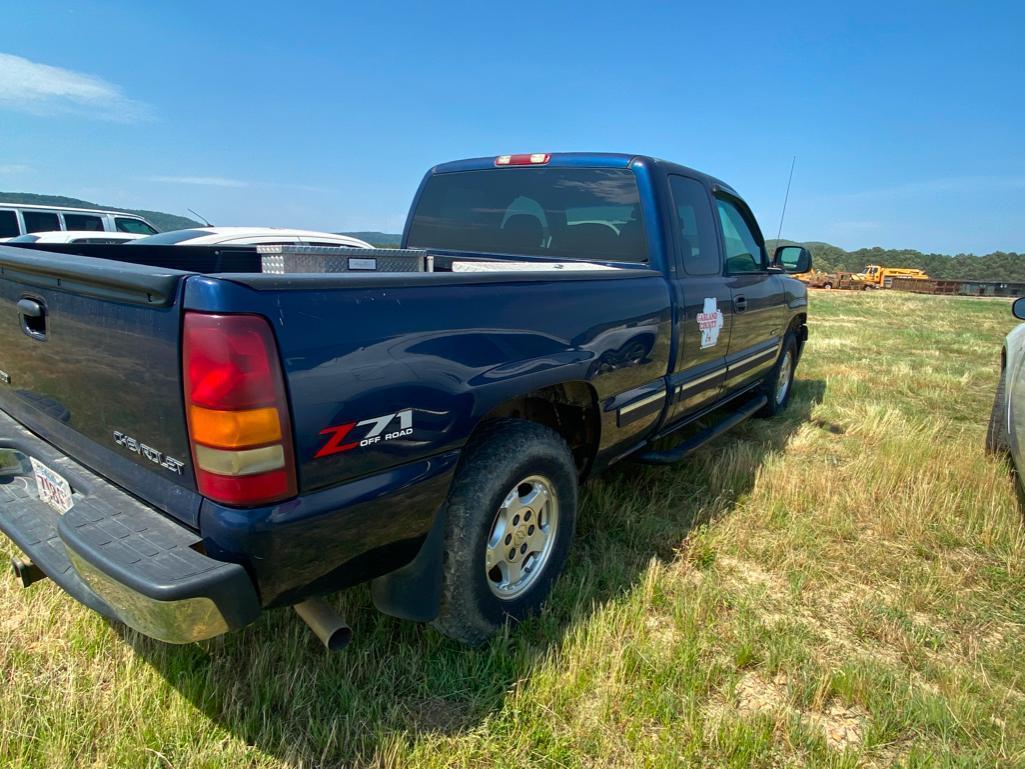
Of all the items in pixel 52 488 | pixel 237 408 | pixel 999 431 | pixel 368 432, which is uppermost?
pixel 237 408

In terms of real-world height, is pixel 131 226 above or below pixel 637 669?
above

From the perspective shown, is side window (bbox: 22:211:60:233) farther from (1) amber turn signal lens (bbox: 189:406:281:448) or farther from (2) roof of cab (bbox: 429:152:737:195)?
(1) amber turn signal lens (bbox: 189:406:281:448)

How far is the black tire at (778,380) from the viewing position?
17.2 feet

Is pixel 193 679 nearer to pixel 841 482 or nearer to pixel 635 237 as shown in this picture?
pixel 635 237

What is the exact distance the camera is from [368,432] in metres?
1.64

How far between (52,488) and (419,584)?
1.26 m

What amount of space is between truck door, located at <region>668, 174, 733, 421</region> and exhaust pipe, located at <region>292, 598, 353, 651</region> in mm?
2039

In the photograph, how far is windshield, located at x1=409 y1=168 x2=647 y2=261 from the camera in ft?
10.8

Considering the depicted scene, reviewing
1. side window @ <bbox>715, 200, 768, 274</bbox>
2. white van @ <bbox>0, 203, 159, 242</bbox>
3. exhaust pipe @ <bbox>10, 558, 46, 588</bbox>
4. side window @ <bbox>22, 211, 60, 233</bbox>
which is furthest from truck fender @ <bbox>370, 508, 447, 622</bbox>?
side window @ <bbox>22, 211, 60, 233</bbox>

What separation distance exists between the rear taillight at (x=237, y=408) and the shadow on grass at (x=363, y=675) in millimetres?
821

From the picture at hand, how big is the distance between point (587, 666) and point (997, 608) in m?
1.95

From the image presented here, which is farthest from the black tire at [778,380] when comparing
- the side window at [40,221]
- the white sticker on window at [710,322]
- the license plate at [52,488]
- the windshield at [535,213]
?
the side window at [40,221]

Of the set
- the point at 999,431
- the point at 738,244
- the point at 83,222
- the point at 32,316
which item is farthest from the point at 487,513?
the point at 83,222

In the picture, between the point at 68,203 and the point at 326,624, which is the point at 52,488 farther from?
the point at 68,203
